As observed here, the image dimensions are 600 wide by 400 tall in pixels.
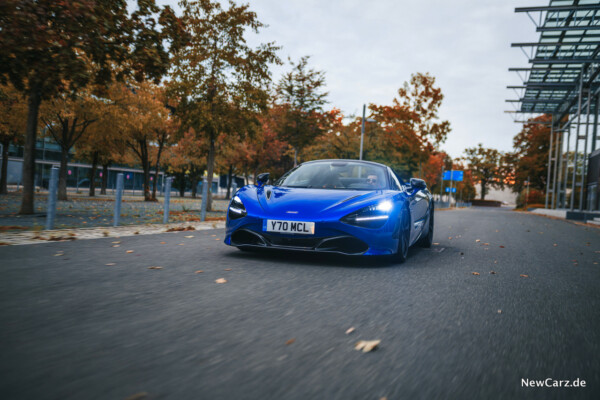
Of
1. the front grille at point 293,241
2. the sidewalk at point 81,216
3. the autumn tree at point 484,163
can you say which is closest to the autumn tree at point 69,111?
the sidewalk at point 81,216

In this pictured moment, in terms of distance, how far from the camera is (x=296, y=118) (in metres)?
22.2

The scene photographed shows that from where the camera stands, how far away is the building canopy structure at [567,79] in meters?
21.4

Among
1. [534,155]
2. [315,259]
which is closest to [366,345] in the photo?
[315,259]

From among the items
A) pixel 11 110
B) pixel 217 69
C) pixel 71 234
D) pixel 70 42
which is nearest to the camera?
pixel 71 234

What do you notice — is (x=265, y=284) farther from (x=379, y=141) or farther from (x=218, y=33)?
(x=379, y=141)

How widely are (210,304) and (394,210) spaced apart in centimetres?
264

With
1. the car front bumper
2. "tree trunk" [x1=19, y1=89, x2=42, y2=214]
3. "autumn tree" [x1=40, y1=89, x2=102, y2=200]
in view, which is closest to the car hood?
the car front bumper

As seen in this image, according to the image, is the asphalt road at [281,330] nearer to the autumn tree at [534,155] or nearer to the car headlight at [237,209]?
the car headlight at [237,209]

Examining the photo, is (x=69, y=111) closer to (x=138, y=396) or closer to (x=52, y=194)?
(x=52, y=194)

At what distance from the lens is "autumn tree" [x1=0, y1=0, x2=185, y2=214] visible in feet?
25.6

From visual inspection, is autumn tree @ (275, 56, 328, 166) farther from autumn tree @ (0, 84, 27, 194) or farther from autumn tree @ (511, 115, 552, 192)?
autumn tree @ (511, 115, 552, 192)

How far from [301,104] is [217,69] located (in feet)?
22.3

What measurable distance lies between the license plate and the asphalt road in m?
0.38

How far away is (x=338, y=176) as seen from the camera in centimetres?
618
